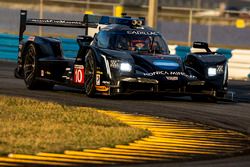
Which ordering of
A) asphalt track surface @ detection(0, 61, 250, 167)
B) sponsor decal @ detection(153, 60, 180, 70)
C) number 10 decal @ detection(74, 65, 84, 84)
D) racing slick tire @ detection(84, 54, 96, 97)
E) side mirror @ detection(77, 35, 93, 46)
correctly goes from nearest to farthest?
asphalt track surface @ detection(0, 61, 250, 167)
sponsor decal @ detection(153, 60, 180, 70)
racing slick tire @ detection(84, 54, 96, 97)
number 10 decal @ detection(74, 65, 84, 84)
side mirror @ detection(77, 35, 93, 46)

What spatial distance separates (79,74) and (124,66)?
4.55 feet

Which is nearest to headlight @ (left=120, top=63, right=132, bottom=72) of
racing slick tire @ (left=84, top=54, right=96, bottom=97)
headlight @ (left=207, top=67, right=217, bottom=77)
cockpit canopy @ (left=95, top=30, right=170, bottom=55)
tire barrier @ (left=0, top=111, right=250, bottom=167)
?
racing slick tire @ (left=84, top=54, right=96, bottom=97)

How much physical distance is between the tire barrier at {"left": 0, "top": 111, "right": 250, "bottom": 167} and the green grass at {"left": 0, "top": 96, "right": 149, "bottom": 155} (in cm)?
21

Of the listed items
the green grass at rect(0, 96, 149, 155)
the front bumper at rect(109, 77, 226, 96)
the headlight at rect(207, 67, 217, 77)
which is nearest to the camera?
the green grass at rect(0, 96, 149, 155)

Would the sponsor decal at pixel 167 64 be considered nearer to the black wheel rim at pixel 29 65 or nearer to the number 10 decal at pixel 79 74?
the number 10 decal at pixel 79 74

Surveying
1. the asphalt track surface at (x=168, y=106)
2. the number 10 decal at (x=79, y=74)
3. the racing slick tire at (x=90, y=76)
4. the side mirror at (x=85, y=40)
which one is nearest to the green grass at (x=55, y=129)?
the asphalt track surface at (x=168, y=106)

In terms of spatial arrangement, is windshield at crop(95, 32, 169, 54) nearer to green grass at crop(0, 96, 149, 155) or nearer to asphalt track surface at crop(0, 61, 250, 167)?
asphalt track surface at crop(0, 61, 250, 167)

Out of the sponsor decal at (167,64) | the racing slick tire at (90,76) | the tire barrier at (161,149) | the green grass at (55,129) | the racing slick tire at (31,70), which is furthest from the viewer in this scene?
the racing slick tire at (31,70)

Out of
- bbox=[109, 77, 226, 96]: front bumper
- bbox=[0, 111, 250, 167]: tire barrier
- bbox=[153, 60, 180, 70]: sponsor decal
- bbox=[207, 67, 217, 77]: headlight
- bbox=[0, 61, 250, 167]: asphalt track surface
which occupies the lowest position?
bbox=[0, 61, 250, 167]: asphalt track surface

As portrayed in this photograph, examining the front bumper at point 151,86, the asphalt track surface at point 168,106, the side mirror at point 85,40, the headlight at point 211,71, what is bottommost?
the asphalt track surface at point 168,106

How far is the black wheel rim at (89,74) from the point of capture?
632 inches

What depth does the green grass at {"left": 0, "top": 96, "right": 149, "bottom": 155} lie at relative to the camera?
9.76 m

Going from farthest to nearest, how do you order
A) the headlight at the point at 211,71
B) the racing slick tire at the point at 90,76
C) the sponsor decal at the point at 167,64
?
the headlight at the point at 211,71, the racing slick tire at the point at 90,76, the sponsor decal at the point at 167,64

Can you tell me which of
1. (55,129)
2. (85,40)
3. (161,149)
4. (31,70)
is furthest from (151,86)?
(161,149)
